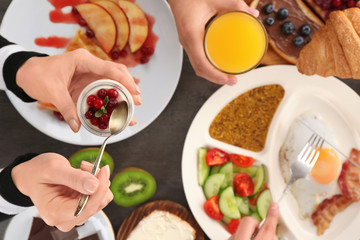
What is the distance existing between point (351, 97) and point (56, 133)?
6.00ft

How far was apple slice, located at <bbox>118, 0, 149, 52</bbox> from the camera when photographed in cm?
217

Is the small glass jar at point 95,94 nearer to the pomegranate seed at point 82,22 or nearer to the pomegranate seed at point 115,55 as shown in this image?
the pomegranate seed at point 115,55

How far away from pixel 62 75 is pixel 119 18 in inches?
25.5

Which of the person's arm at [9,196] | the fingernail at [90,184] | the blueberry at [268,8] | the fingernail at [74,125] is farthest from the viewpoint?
the blueberry at [268,8]

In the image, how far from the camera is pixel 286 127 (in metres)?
2.34

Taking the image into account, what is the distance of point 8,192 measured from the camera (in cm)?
180

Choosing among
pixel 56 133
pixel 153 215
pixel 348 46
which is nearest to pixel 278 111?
pixel 348 46

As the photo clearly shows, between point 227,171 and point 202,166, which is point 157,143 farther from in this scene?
point 227,171

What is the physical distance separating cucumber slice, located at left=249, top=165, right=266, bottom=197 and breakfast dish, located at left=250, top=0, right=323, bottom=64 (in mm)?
717

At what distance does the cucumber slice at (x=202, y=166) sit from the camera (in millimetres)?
2297

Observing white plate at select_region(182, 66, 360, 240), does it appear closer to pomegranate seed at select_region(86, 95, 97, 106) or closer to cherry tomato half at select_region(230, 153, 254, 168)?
cherry tomato half at select_region(230, 153, 254, 168)

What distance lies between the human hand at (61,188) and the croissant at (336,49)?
1287 mm

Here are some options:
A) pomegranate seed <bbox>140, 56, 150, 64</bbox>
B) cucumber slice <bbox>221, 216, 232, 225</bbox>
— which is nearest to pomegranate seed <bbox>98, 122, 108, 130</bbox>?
pomegranate seed <bbox>140, 56, 150, 64</bbox>

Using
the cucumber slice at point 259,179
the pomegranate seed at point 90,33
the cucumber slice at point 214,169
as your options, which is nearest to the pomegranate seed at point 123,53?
the pomegranate seed at point 90,33
